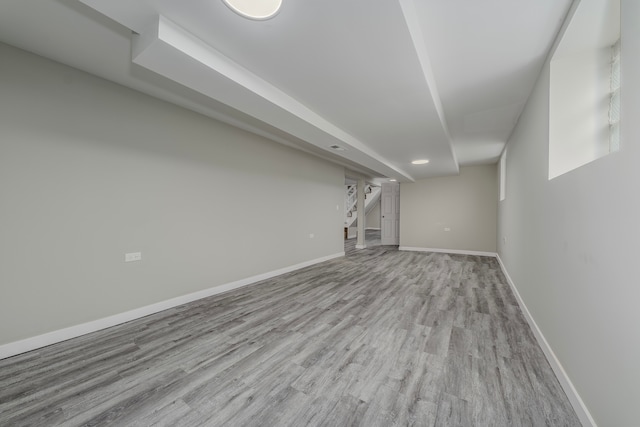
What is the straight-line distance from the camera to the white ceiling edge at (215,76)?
1.76 meters

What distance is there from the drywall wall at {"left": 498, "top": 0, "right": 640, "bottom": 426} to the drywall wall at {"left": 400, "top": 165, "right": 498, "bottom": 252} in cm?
538

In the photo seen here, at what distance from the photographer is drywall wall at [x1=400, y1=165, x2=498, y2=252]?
7.01 m

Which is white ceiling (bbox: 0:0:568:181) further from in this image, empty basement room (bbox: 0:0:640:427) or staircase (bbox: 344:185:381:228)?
staircase (bbox: 344:185:381:228)

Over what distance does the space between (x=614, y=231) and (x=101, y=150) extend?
13.6ft

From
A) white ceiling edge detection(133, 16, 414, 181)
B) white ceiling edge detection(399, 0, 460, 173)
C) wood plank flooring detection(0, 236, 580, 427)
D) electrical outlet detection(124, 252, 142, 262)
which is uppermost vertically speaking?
white ceiling edge detection(399, 0, 460, 173)

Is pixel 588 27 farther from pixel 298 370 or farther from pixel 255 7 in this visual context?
pixel 298 370

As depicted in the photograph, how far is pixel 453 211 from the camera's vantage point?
24.7ft

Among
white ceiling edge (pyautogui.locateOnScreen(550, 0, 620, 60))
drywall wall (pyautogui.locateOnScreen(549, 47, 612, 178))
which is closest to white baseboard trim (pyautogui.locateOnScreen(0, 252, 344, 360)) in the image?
drywall wall (pyautogui.locateOnScreen(549, 47, 612, 178))

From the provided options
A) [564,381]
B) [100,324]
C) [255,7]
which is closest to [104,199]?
[100,324]

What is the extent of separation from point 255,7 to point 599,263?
2445 millimetres

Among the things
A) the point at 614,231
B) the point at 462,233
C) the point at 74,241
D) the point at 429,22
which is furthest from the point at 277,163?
the point at 462,233

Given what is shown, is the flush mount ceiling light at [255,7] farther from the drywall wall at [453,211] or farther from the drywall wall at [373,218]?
the drywall wall at [373,218]

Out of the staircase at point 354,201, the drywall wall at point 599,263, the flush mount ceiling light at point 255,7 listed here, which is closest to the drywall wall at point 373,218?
the staircase at point 354,201

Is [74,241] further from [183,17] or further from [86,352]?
[183,17]
